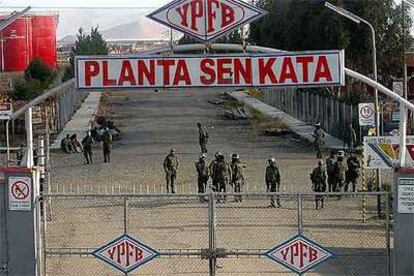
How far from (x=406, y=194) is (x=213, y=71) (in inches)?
Result: 132

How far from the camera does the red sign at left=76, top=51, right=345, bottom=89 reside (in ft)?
41.8

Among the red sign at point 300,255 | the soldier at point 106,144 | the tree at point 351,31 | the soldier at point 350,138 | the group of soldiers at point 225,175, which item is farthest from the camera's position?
the tree at point 351,31

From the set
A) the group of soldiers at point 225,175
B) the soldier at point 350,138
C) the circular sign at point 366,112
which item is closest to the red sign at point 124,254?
the group of soldiers at point 225,175

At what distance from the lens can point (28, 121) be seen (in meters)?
13.2

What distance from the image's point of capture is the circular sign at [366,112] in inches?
977

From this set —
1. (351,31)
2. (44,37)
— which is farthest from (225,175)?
(44,37)

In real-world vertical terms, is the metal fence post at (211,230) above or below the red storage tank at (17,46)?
below

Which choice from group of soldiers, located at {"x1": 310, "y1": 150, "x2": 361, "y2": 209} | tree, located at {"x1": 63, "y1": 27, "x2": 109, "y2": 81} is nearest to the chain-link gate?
group of soldiers, located at {"x1": 310, "y1": 150, "x2": 361, "y2": 209}

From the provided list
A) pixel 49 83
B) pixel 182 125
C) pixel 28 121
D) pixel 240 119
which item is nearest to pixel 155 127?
pixel 182 125

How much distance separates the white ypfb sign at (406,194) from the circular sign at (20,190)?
5.54 meters

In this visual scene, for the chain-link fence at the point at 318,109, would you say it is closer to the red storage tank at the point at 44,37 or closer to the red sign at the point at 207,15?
the red sign at the point at 207,15

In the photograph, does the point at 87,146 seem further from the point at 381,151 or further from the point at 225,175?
the point at 381,151

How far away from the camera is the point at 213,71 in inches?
504

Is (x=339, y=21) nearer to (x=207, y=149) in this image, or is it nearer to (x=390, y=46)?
(x=390, y=46)
